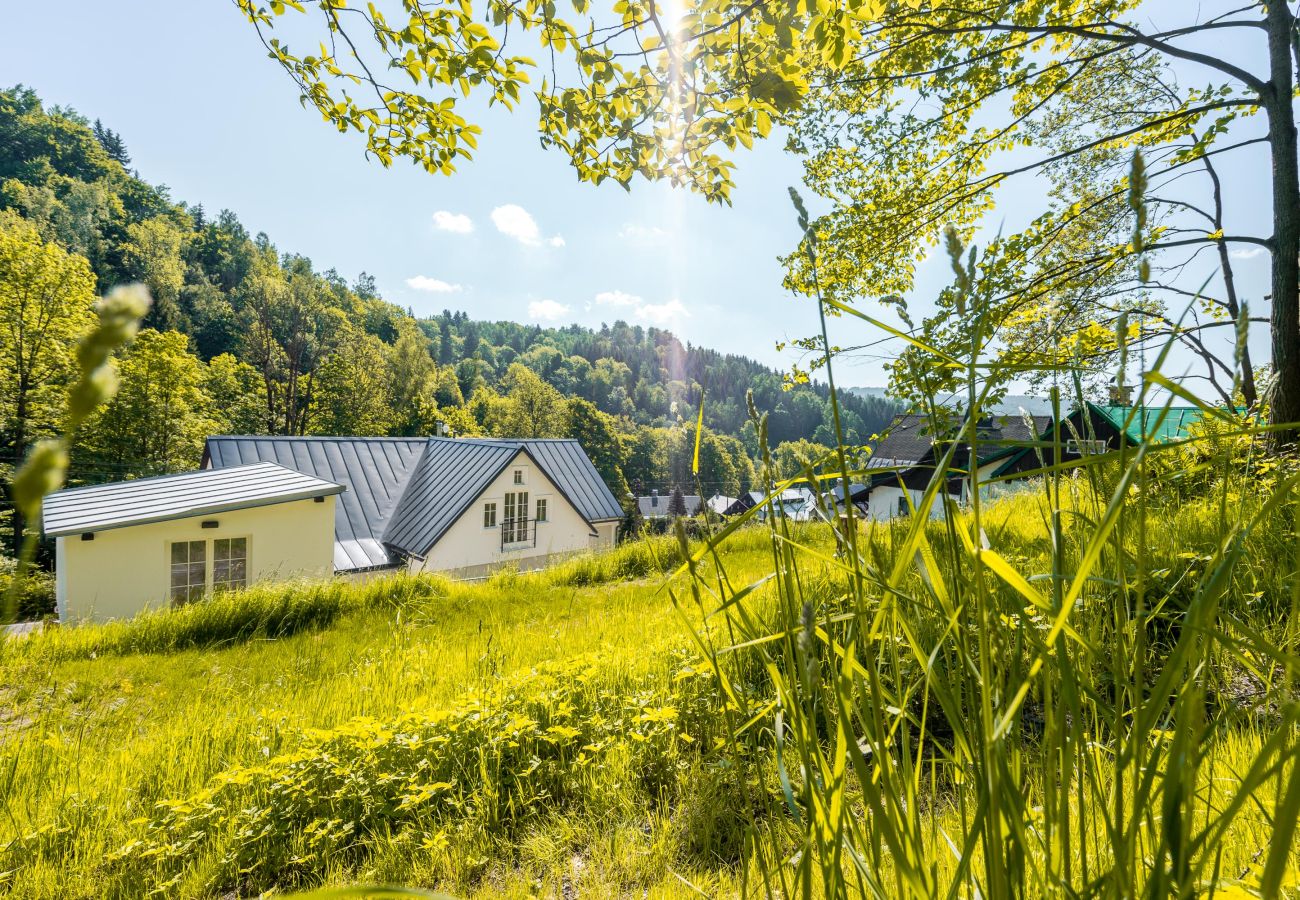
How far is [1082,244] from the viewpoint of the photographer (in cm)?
607

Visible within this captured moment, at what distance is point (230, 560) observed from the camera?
40.4 ft

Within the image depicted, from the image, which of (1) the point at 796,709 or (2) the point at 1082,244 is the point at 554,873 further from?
(2) the point at 1082,244

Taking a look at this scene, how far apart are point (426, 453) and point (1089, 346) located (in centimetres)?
2154

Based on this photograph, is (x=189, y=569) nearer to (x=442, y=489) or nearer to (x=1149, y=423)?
(x=442, y=489)

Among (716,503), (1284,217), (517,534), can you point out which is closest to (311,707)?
(1284,217)

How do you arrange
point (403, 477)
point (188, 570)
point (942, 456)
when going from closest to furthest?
point (942, 456) < point (188, 570) < point (403, 477)

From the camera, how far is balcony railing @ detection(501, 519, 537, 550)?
781 inches

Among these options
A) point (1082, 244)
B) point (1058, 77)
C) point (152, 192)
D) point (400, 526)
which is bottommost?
point (400, 526)

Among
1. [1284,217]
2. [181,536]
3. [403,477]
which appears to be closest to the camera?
[1284,217]

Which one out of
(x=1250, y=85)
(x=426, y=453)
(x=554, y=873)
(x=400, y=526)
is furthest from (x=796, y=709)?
(x=426, y=453)

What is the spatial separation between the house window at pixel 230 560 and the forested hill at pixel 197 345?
→ 4.08 metres

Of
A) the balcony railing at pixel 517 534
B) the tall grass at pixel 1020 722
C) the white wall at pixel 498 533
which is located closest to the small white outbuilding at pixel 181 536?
the white wall at pixel 498 533

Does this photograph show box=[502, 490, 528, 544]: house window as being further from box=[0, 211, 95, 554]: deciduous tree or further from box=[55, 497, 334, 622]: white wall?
box=[0, 211, 95, 554]: deciduous tree

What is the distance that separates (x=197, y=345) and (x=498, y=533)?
3529cm
